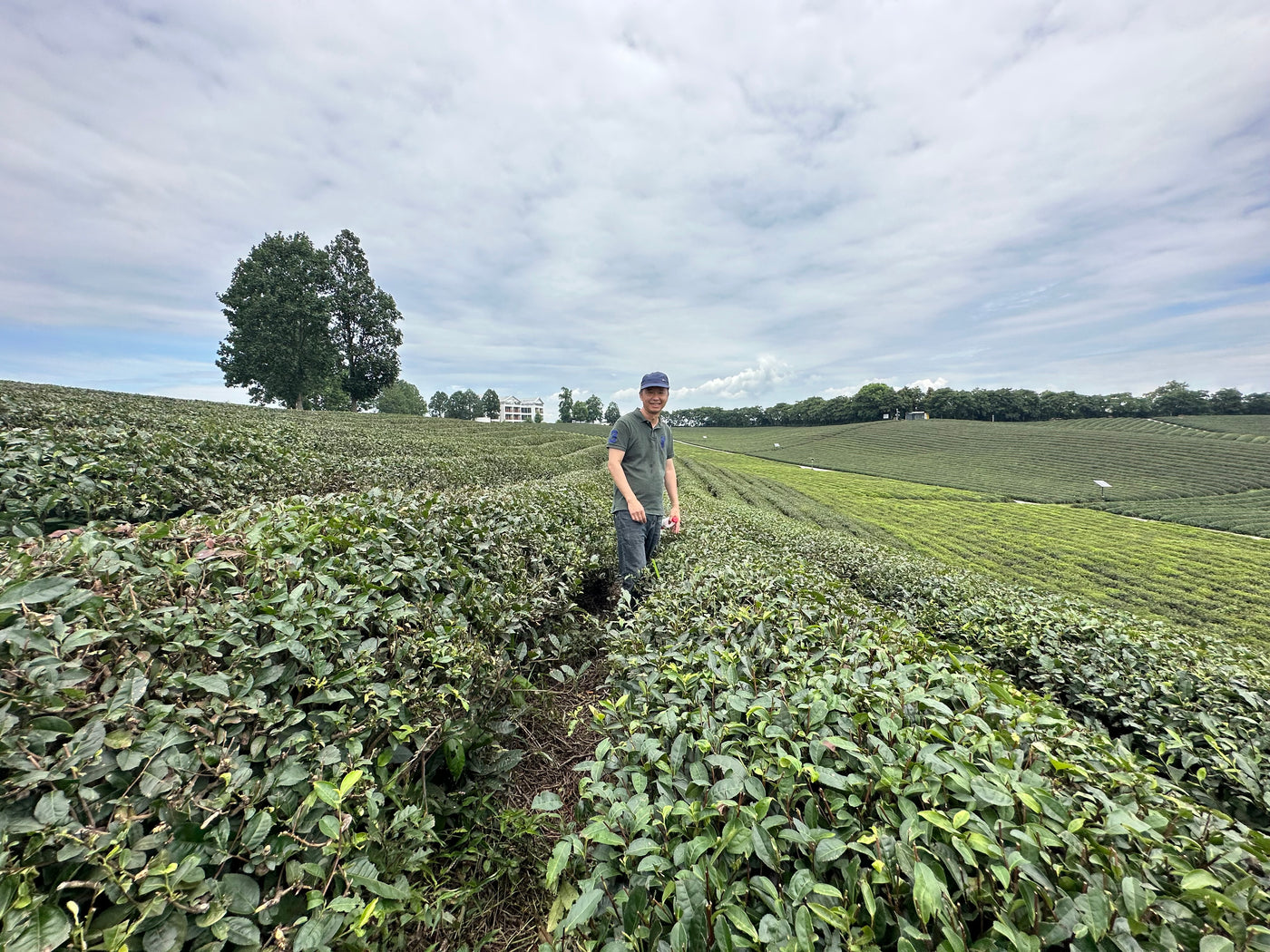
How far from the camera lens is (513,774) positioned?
2529 mm

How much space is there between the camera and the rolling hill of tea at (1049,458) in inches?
924

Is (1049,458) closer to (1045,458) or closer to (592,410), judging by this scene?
(1045,458)

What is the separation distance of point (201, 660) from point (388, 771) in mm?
775

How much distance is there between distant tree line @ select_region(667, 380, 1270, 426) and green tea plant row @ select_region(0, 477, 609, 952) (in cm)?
6128

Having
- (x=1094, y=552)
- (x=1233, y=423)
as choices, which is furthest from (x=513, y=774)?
(x=1233, y=423)

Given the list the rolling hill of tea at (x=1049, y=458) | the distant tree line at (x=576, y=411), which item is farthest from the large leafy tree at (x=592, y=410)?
the rolling hill of tea at (x=1049, y=458)

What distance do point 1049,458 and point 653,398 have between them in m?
39.7

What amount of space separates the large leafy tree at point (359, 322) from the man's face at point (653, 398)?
35.2 metres

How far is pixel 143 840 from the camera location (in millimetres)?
1088

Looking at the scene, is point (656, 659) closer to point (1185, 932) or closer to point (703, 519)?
point (1185, 932)

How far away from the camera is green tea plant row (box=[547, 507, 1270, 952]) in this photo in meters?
1.01

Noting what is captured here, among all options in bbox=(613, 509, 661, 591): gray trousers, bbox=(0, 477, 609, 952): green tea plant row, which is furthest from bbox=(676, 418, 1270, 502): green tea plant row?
bbox=(0, 477, 609, 952): green tea plant row

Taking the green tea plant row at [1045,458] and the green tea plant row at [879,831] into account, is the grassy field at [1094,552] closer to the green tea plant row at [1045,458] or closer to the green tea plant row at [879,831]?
the green tea plant row at [1045,458]

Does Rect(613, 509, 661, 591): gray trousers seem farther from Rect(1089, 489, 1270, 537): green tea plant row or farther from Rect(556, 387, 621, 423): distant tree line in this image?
Rect(556, 387, 621, 423): distant tree line
